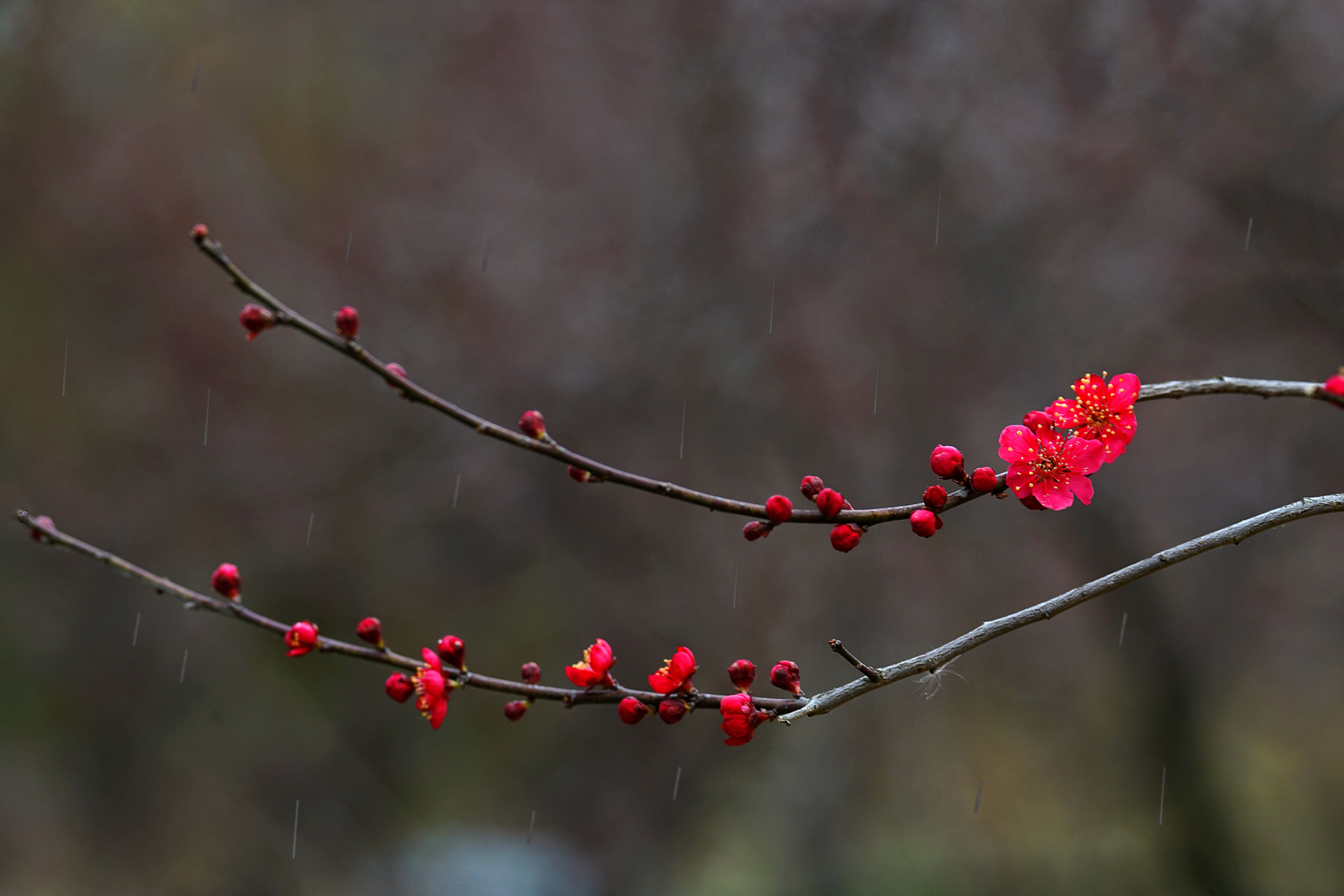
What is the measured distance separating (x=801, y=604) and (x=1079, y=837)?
2.61 feet

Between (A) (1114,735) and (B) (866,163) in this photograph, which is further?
(B) (866,163)

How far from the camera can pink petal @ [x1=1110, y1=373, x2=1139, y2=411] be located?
0.48 metres

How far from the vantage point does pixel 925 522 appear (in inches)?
18.2

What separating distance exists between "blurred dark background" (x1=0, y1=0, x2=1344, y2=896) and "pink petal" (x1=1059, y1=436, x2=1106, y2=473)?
1.40 m

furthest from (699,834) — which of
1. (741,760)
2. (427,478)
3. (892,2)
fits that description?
(892,2)

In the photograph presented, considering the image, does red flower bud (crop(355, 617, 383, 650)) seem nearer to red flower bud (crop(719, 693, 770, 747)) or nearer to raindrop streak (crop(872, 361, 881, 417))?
red flower bud (crop(719, 693, 770, 747))

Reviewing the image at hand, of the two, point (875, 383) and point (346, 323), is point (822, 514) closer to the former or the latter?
point (346, 323)

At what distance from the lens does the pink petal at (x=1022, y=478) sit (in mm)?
486

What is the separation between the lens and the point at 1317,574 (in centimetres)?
165

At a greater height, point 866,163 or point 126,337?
point 866,163

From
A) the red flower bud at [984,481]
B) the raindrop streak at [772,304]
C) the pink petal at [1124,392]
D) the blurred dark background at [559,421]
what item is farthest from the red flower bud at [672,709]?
the raindrop streak at [772,304]

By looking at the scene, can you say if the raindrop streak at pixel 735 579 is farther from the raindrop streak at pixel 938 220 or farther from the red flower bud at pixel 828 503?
the red flower bud at pixel 828 503

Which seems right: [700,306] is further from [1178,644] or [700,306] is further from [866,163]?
[1178,644]

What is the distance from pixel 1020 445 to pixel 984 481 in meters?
0.04
